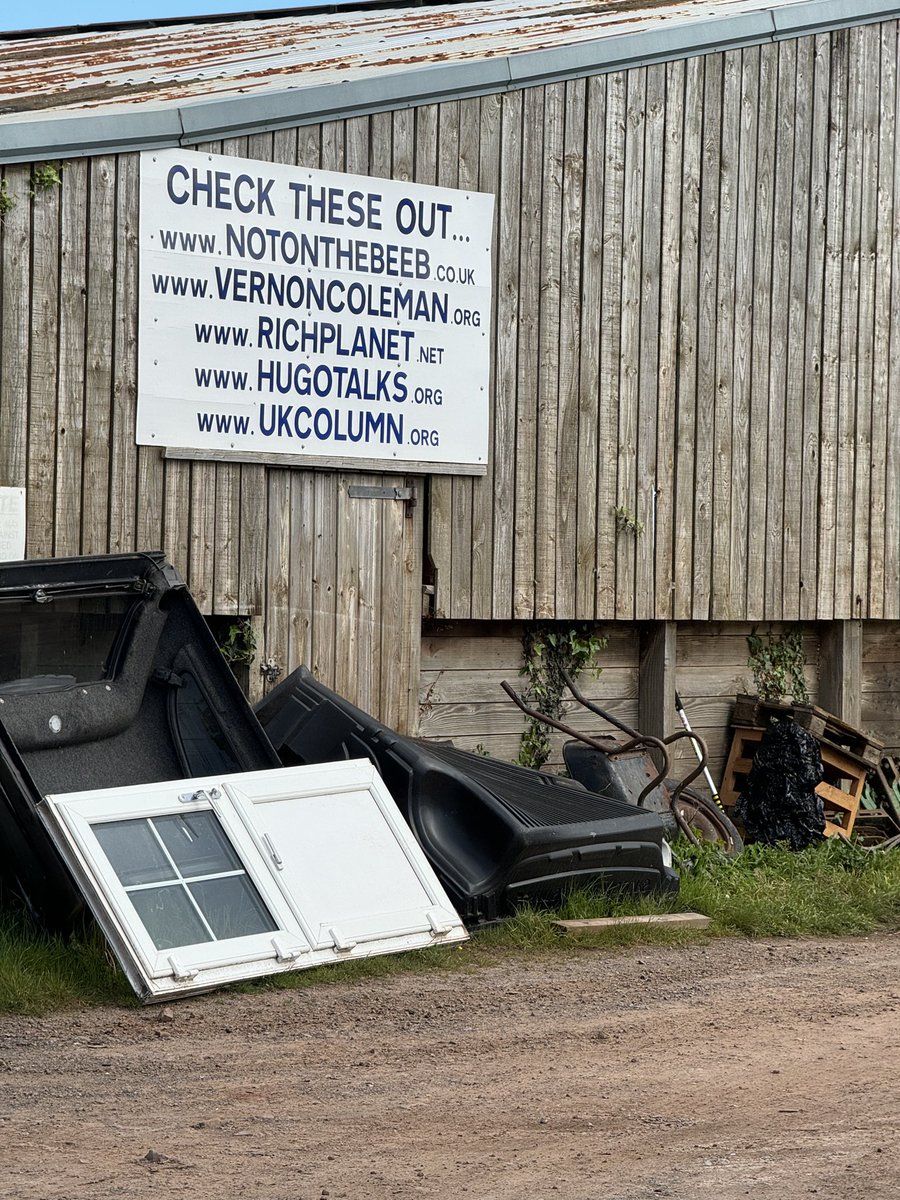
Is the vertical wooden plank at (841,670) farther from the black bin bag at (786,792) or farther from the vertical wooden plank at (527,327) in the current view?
the vertical wooden plank at (527,327)

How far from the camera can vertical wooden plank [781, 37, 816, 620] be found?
394 inches

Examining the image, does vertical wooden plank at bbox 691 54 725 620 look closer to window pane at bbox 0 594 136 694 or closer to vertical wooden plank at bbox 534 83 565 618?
vertical wooden plank at bbox 534 83 565 618

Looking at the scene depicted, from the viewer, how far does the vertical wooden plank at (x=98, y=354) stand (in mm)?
7555

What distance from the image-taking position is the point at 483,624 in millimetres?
9141

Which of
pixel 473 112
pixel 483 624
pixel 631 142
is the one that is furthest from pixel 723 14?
pixel 483 624

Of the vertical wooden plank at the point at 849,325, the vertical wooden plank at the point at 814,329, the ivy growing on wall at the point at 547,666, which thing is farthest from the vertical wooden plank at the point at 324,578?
the vertical wooden plank at the point at 849,325

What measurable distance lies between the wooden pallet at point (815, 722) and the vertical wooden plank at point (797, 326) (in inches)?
26.5

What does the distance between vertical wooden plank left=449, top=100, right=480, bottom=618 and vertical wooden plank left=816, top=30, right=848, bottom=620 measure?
273cm

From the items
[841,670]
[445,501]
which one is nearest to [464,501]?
[445,501]

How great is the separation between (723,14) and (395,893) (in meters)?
6.43

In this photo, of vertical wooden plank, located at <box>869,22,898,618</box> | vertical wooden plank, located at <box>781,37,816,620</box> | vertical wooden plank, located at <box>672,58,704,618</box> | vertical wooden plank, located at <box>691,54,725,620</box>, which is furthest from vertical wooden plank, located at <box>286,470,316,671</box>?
vertical wooden plank, located at <box>869,22,898,618</box>

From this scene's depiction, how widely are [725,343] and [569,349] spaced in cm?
123

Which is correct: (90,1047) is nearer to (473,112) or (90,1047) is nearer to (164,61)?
(473,112)

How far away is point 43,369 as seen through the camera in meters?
7.45
